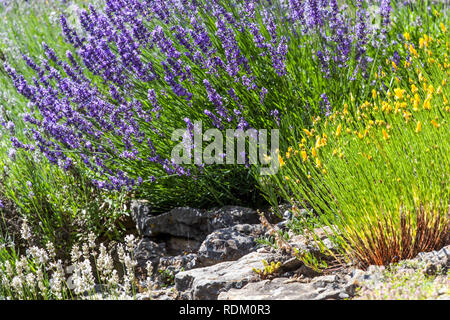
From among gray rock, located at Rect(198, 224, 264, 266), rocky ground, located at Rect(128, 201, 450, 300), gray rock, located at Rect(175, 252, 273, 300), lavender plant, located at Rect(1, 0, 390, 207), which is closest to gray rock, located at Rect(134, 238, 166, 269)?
rocky ground, located at Rect(128, 201, 450, 300)

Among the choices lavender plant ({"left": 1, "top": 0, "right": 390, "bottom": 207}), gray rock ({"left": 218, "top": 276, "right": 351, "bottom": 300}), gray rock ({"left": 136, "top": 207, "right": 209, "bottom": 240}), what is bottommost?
gray rock ({"left": 218, "top": 276, "right": 351, "bottom": 300})

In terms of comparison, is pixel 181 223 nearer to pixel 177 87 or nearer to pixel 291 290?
pixel 177 87

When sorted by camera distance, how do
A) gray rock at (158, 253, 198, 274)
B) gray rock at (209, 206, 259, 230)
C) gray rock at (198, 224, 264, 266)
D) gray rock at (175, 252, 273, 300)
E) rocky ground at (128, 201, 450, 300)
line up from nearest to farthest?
rocky ground at (128, 201, 450, 300) < gray rock at (175, 252, 273, 300) < gray rock at (198, 224, 264, 266) < gray rock at (158, 253, 198, 274) < gray rock at (209, 206, 259, 230)

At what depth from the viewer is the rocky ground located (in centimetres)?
214

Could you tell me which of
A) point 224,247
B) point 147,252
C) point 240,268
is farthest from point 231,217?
point 240,268

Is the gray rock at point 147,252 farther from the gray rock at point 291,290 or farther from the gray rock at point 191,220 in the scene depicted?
the gray rock at point 291,290

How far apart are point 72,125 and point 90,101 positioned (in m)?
0.33

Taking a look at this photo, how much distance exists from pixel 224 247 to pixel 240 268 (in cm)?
30

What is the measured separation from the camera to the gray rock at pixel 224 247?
2.95 metres

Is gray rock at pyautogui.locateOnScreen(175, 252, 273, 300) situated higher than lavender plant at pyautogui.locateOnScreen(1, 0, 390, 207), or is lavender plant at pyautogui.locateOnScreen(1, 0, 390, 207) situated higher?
lavender plant at pyautogui.locateOnScreen(1, 0, 390, 207)

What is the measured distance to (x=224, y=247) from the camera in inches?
117

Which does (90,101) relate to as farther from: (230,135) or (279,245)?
(279,245)

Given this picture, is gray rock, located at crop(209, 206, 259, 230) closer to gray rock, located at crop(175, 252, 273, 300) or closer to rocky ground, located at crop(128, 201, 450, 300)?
rocky ground, located at crop(128, 201, 450, 300)

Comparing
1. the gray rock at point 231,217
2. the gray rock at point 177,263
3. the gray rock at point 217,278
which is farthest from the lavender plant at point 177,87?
the gray rock at point 217,278
